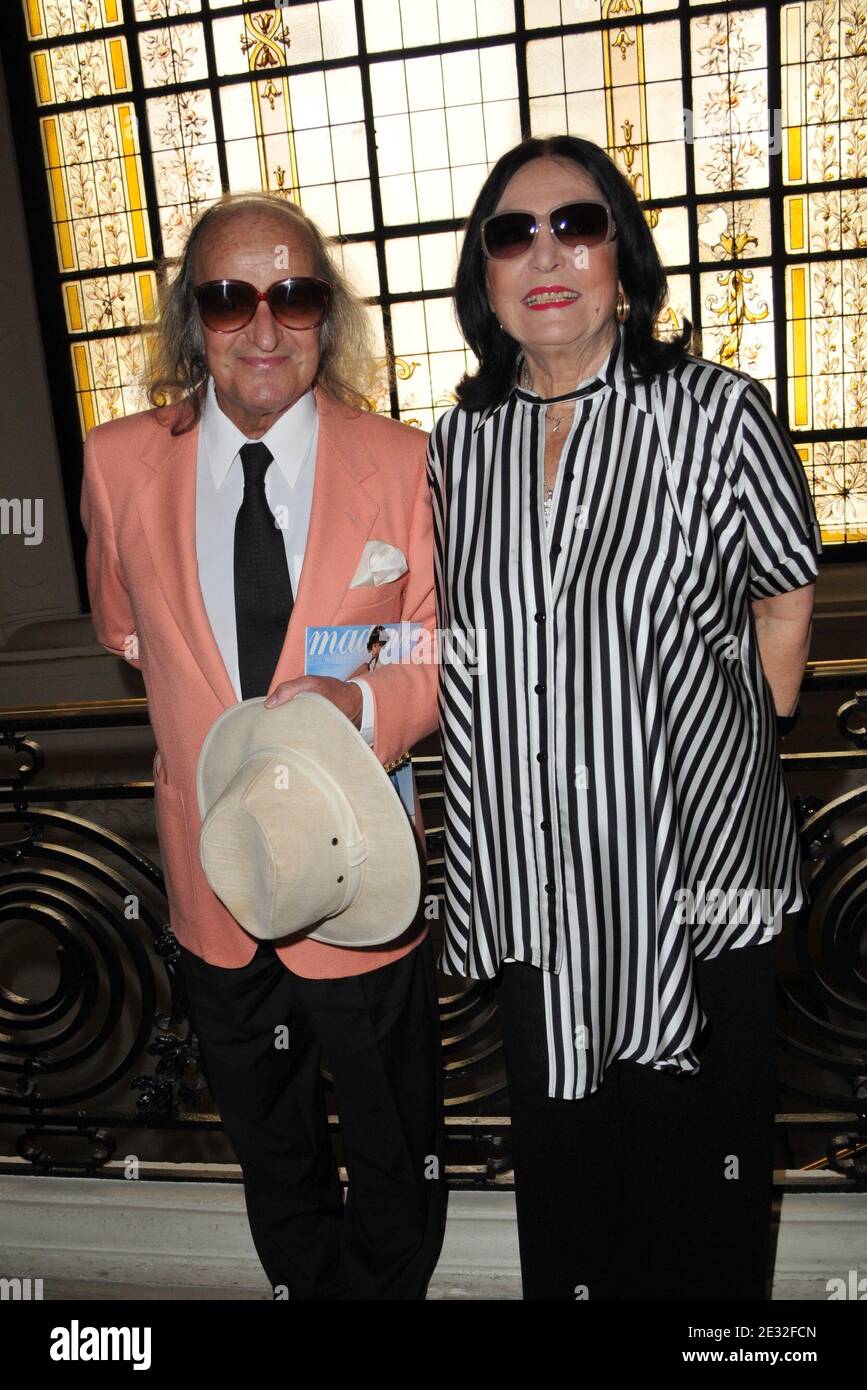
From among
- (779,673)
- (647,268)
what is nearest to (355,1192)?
(779,673)

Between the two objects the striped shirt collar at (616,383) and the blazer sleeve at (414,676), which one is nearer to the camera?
the striped shirt collar at (616,383)

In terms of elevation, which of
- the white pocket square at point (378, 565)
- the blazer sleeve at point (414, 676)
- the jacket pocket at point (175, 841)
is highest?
the white pocket square at point (378, 565)

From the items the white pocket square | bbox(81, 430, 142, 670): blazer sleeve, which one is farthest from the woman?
bbox(81, 430, 142, 670): blazer sleeve

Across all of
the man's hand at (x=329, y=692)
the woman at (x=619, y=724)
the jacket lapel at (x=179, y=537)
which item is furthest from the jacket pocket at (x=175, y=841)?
the woman at (x=619, y=724)

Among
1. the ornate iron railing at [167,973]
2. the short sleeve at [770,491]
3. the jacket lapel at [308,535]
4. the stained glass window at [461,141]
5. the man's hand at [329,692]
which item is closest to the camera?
the short sleeve at [770,491]

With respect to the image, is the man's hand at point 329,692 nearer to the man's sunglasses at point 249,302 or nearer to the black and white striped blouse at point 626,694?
the black and white striped blouse at point 626,694

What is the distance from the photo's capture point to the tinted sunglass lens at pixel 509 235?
1696mm

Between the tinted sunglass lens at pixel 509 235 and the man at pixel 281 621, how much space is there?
0.31 meters

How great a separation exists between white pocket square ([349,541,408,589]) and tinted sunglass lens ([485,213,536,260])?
0.48 meters

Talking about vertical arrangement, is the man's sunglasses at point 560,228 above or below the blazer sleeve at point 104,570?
above

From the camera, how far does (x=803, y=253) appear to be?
7.12m

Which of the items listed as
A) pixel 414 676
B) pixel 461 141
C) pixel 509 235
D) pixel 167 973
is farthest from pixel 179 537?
pixel 461 141

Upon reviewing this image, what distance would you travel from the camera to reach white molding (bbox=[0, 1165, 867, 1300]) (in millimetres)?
2395
